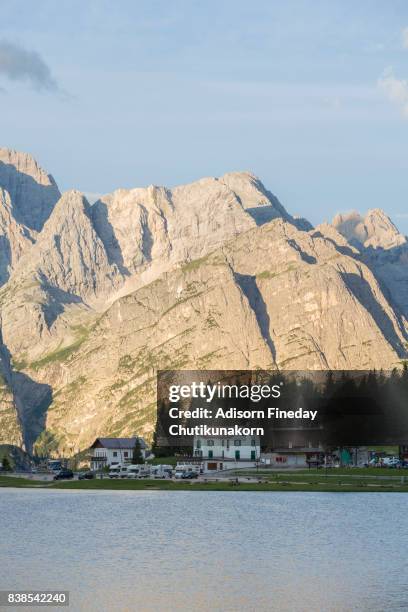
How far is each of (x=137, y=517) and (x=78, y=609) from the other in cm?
6138

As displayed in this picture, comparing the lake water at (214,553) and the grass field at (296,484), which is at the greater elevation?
the grass field at (296,484)

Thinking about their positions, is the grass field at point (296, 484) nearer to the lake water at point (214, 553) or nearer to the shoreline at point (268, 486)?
the shoreline at point (268, 486)

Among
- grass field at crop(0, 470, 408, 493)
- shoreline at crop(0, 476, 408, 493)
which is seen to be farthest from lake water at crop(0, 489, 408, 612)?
grass field at crop(0, 470, 408, 493)

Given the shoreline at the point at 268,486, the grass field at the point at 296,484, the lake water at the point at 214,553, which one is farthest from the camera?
the grass field at the point at 296,484

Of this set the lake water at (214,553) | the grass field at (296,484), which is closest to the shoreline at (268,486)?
the grass field at (296,484)

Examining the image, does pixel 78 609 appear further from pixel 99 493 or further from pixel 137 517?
pixel 99 493

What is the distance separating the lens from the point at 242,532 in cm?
11150

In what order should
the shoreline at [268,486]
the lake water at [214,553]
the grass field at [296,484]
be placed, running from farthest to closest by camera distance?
the grass field at [296,484] < the shoreline at [268,486] < the lake water at [214,553]

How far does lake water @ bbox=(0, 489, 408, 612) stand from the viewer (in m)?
72.5

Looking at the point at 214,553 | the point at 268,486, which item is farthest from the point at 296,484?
the point at 214,553

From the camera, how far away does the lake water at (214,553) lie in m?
72.5

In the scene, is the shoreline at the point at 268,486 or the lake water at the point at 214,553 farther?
the shoreline at the point at 268,486

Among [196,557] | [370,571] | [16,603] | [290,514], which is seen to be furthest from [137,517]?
[16,603]

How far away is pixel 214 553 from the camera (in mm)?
94812
